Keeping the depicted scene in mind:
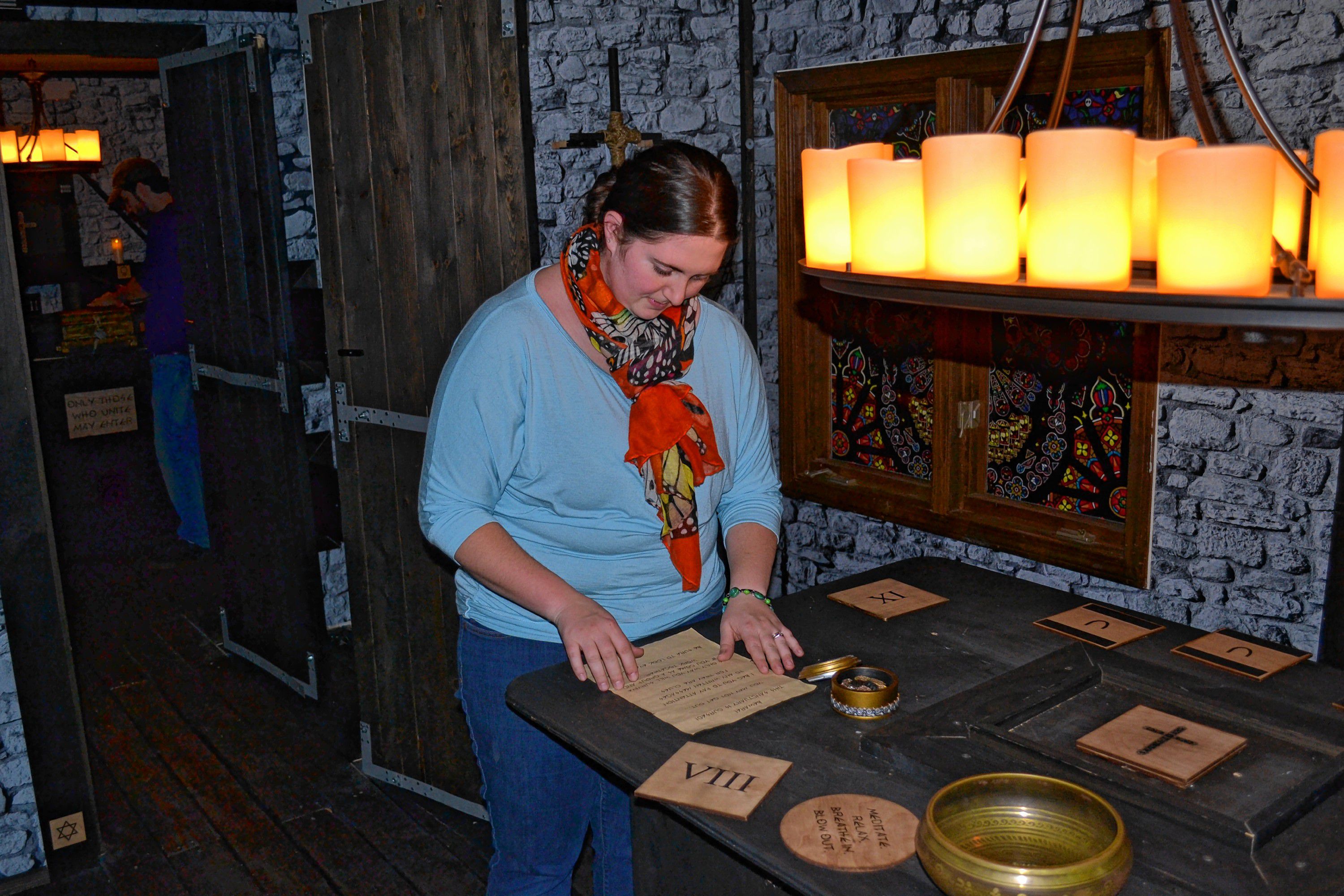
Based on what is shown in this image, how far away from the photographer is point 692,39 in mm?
3732

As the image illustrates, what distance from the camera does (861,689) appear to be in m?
1.88

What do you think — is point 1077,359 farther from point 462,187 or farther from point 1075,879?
point 1075,879

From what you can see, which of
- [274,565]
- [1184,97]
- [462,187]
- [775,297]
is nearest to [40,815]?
[274,565]

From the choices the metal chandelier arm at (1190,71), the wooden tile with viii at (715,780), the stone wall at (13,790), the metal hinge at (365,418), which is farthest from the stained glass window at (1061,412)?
the stone wall at (13,790)

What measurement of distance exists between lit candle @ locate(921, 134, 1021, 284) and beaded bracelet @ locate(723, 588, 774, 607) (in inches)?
34.2

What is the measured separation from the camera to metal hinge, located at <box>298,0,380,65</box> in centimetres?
324

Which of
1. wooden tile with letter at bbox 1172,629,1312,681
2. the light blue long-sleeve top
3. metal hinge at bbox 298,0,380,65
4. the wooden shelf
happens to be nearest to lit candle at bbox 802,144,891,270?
the wooden shelf

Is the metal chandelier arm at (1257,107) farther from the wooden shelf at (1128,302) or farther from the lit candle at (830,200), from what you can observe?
the lit candle at (830,200)

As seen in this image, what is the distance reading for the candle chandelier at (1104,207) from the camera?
1.25m

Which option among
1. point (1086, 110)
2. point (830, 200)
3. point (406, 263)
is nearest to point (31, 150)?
point (406, 263)

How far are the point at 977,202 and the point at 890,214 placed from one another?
0.16m

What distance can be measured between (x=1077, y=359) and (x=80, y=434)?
5.77 metres

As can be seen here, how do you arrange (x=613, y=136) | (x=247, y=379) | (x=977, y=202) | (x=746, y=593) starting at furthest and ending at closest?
(x=247, y=379) < (x=613, y=136) < (x=746, y=593) < (x=977, y=202)

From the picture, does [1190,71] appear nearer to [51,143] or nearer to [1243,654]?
[1243,654]
